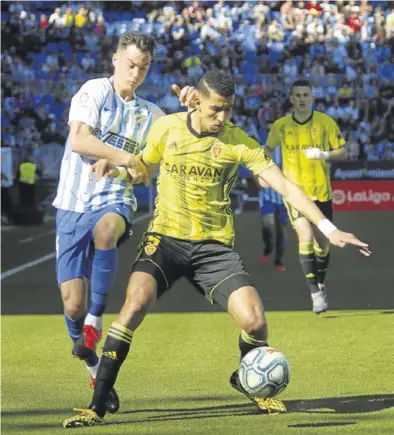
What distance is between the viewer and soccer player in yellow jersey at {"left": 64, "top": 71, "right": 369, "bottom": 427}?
6.60 metres

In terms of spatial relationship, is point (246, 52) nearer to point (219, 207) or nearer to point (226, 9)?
point (226, 9)

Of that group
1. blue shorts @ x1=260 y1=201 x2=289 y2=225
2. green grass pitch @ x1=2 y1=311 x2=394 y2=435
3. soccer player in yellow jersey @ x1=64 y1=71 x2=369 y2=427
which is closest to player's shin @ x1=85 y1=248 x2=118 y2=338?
green grass pitch @ x1=2 y1=311 x2=394 y2=435

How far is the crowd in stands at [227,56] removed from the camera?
1286 inches

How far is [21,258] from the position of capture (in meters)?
19.3

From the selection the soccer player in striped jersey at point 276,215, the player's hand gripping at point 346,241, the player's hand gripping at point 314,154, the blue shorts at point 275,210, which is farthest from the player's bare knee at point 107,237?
the blue shorts at point 275,210

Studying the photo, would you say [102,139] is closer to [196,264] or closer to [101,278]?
[101,278]

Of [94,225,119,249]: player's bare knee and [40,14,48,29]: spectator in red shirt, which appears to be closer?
[94,225,119,249]: player's bare knee

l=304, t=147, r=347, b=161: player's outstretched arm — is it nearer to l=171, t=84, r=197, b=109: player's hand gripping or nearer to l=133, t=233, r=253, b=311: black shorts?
l=171, t=84, r=197, b=109: player's hand gripping

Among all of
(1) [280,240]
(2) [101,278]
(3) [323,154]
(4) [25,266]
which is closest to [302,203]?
(2) [101,278]

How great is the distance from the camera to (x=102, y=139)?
24.9 ft

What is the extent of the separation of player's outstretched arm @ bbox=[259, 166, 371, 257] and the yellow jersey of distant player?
218 inches

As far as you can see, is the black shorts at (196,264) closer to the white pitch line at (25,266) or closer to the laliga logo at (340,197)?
the white pitch line at (25,266)

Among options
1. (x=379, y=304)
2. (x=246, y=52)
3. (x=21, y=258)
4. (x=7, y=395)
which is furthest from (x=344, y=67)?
(x=7, y=395)

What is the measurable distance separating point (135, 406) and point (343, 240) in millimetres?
1808
